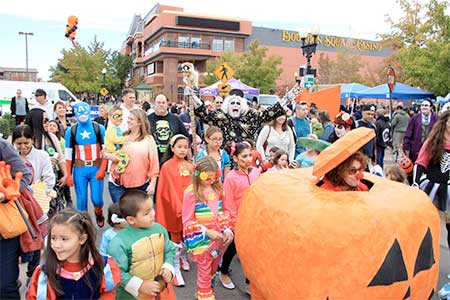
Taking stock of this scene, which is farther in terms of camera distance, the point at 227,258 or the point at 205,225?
the point at 227,258

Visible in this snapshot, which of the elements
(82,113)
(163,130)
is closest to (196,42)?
(82,113)

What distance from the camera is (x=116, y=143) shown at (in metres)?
5.66

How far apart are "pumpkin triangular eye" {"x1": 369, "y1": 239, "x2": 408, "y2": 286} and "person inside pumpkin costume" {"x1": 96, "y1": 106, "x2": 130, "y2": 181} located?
332 cm

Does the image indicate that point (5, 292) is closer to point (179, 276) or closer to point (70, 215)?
point (70, 215)

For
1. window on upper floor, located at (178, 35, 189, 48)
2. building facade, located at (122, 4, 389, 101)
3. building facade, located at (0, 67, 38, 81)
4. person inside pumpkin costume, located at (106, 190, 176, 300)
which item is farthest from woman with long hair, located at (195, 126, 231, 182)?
building facade, located at (0, 67, 38, 81)

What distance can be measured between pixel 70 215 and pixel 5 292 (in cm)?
102

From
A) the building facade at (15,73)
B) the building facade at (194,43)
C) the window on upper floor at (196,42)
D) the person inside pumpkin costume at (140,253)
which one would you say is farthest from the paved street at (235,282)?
the building facade at (15,73)

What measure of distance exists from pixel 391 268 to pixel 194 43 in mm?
48662

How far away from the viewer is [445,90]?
18938 millimetres

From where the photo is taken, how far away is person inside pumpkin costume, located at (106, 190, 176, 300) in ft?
9.12

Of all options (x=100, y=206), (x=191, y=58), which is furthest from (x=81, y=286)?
(x=191, y=58)

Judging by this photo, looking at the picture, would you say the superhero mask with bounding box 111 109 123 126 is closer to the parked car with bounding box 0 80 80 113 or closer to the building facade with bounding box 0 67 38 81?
the parked car with bounding box 0 80 80 113

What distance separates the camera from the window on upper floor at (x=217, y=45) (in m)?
50.1

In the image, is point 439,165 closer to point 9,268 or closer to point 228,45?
point 9,268
